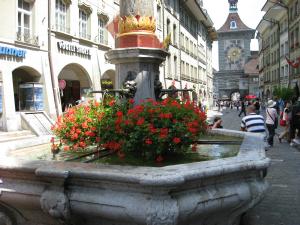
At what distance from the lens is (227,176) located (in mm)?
3623

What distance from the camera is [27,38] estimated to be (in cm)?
1884

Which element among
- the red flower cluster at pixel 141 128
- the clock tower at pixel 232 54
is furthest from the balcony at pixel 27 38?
the clock tower at pixel 232 54

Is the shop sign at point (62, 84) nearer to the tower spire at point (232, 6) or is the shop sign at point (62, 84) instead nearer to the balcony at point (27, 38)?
the balcony at point (27, 38)

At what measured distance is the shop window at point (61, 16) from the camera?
21.0m

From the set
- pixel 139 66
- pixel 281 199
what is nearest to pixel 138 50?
pixel 139 66

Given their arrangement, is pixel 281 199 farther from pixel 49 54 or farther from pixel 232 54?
pixel 232 54

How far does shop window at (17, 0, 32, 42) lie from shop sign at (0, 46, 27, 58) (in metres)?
0.62

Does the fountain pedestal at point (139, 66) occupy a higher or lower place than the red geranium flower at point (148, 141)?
higher

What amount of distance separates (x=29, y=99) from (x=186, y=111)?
16042mm

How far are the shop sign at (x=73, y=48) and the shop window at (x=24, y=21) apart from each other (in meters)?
2.00

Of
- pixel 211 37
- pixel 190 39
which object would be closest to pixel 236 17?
pixel 211 37

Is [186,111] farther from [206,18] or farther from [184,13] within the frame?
[206,18]

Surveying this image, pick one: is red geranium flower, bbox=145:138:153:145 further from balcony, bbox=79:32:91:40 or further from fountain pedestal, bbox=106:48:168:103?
balcony, bbox=79:32:91:40

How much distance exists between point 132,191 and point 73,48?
19.5 m
